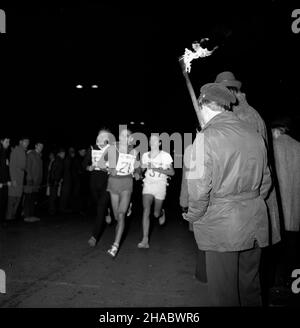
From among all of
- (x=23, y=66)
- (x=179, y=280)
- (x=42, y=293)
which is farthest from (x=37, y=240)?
(x=23, y=66)

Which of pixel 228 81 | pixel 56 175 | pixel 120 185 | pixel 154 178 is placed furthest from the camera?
pixel 56 175

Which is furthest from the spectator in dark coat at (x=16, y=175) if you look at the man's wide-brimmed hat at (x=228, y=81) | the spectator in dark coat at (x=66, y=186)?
the man's wide-brimmed hat at (x=228, y=81)

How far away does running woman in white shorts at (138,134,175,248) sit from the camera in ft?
22.5

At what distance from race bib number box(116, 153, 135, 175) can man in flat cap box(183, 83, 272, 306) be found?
11.4 feet

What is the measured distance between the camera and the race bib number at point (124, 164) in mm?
6250

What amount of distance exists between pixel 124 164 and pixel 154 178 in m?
0.89

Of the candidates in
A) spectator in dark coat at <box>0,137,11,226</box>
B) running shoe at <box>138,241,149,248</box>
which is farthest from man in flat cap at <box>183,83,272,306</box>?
spectator in dark coat at <box>0,137,11,226</box>

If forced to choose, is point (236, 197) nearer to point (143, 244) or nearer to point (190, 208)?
point (190, 208)

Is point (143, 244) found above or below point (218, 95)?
below

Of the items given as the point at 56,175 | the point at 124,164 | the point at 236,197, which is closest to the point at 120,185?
the point at 124,164

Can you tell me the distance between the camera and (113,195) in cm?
629

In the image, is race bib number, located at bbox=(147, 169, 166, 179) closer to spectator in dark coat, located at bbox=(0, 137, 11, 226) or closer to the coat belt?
the coat belt

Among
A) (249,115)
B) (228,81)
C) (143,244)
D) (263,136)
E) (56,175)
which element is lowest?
(143,244)

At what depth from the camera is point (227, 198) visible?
2.74 meters
